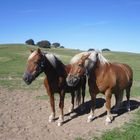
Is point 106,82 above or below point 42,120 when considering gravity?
above

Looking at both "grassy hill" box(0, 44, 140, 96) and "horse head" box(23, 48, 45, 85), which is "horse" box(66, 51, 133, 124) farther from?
"grassy hill" box(0, 44, 140, 96)

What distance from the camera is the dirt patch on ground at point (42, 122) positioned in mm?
7906

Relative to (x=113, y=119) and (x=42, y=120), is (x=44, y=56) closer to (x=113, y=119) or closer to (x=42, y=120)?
(x=42, y=120)

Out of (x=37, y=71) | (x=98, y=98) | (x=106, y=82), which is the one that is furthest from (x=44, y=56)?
(x=98, y=98)

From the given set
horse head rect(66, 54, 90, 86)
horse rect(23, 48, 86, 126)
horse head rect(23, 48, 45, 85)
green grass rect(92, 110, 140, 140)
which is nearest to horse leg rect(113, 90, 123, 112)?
green grass rect(92, 110, 140, 140)

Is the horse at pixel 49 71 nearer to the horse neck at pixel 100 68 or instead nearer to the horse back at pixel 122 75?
the horse neck at pixel 100 68

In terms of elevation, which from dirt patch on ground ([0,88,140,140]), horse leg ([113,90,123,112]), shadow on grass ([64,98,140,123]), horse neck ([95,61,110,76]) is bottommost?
shadow on grass ([64,98,140,123])

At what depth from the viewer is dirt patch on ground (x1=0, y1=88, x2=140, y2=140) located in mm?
7906

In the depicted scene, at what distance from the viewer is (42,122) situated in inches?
358

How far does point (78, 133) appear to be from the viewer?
8086 mm

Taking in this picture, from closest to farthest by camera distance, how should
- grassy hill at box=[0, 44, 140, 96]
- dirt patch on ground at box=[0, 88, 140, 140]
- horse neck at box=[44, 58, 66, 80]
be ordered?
dirt patch on ground at box=[0, 88, 140, 140] < horse neck at box=[44, 58, 66, 80] < grassy hill at box=[0, 44, 140, 96]

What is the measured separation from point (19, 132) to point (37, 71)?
1756 millimetres

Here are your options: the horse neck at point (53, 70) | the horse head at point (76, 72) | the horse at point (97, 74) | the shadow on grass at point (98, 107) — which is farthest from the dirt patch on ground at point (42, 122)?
the horse neck at point (53, 70)

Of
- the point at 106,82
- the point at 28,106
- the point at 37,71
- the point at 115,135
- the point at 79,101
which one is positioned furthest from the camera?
the point at 28,106
